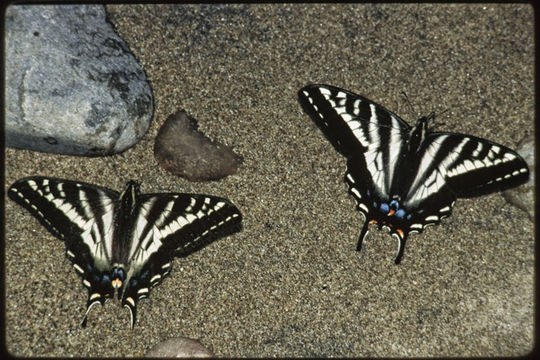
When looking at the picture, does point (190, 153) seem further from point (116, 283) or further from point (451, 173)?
point (451, 173)

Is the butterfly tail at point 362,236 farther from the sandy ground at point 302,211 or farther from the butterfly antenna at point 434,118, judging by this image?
the butterfly antenna at point 434,118

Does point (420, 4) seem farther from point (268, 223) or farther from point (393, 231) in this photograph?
point (268, 223)

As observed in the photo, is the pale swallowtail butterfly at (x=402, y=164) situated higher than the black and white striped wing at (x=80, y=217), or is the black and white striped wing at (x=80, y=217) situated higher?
the pale swallowtail butterfly at (x=402, y=164)

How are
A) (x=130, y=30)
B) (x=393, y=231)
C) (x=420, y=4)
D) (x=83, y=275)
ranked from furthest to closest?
(x=420, y=4), (x=130, y=30), (x=393, y=231), (x=83, y=275)

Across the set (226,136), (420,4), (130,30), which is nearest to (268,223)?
(226,136)

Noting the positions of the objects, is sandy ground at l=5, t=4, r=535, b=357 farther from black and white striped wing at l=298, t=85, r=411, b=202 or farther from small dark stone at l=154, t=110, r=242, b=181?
black and white striped wing at l=298, t=85, r=411, b=202

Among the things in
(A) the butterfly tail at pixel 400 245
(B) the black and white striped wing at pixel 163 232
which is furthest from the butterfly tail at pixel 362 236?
(B) the black and white striped wing at pixel 163 232

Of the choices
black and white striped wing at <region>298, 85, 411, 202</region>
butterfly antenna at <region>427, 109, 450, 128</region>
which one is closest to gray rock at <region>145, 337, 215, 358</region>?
black and white striped wing at <region>298, 85, 411, 202</region>
